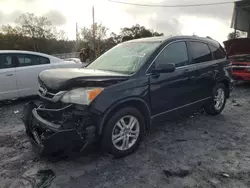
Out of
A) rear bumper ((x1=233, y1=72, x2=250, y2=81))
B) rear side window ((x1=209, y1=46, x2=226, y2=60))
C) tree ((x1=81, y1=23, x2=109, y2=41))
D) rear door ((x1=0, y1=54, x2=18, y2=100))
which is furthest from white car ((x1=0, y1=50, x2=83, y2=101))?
tree ((x1=81, y1=23, x2=109, y2=41))

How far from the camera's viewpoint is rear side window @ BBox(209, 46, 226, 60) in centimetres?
500

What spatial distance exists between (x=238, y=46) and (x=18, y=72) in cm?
851

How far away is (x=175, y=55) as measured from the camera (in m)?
4.05

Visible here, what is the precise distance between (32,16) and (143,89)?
111 ft

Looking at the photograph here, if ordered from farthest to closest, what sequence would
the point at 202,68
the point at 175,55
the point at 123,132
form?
the point at 202,68 < the point at 175,55 < the point at 123,132

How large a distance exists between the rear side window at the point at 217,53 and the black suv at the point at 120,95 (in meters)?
0.32


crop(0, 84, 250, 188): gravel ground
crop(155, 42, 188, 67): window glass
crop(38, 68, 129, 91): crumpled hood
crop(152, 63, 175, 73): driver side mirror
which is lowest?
crop(0, 84, 250, 188): gravel ground

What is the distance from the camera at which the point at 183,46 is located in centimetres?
423

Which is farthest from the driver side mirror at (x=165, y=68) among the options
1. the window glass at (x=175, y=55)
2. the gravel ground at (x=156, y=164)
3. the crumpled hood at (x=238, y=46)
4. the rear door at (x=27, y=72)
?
the crumpled hood at (x=238, y=46)

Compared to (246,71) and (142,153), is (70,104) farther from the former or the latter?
(246,71)

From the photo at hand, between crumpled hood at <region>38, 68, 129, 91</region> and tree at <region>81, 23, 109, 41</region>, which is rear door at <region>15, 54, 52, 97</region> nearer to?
crumpled hood at <region>38, 68, 129, 91</region>

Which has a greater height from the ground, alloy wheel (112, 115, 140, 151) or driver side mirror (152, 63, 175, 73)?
driver side mirror (152, 63, 175, 73)

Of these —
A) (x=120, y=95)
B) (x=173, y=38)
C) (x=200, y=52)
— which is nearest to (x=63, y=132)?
(x=120, y=95)

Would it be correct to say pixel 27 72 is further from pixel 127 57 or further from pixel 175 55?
pixel 175 55
